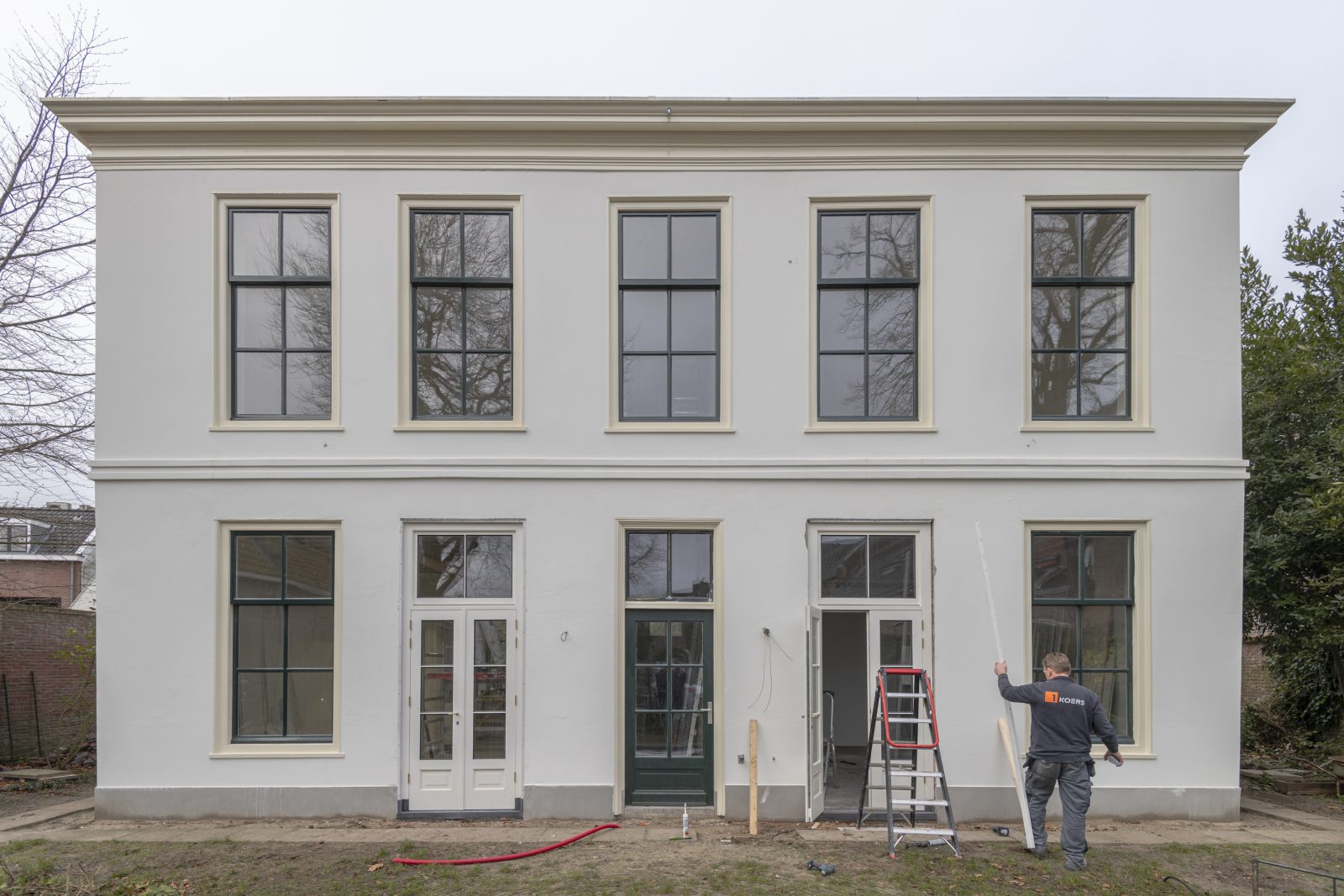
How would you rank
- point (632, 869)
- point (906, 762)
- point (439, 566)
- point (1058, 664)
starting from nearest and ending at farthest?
1. point (632, 869)
2. point (1058, 664)
3. point (906, 762)
4. point (439, 566)

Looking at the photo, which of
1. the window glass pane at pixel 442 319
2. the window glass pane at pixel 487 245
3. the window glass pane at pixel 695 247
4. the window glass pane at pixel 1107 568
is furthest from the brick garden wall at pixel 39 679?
the window glass pane at pixel 1107 568

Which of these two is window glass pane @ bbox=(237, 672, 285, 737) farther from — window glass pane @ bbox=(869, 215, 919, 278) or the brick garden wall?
window glass pane @ bbox=(869, 215, 919, 278)

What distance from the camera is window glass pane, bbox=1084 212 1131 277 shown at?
28.5 ft

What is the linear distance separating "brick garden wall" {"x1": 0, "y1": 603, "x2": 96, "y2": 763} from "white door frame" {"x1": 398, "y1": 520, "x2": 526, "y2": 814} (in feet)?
21.1

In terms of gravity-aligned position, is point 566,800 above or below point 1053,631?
below

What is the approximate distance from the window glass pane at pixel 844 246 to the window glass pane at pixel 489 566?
14.0ft

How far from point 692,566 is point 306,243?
512 centimetres

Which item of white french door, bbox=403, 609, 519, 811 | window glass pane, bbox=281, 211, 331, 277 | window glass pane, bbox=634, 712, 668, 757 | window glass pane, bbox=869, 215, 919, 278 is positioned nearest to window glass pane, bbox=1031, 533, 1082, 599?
window glass pane, bbox=869, 215, 919, 278

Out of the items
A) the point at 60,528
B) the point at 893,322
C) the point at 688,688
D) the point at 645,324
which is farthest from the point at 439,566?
the point at 60,528

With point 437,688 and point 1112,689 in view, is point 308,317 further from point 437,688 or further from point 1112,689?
point 1112,689

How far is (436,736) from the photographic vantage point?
841 cm

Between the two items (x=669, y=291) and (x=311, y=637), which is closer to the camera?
(x=311, y=637)

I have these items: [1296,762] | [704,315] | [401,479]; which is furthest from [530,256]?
[1296,762]

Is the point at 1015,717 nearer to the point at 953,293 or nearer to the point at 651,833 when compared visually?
the point at 651,833
